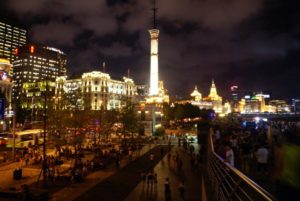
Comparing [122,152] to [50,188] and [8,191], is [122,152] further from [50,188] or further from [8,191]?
[8,191]

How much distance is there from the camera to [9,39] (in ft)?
545

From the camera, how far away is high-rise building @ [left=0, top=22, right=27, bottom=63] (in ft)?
527

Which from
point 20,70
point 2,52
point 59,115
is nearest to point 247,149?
point 59,115

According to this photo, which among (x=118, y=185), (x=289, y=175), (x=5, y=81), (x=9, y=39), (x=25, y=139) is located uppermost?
(x=9, y=39)

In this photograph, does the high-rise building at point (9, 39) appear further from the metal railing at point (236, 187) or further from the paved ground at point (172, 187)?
the metal railing at point (236, 187)

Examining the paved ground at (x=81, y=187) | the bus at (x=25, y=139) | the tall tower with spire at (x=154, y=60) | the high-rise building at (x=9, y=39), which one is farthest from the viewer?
the high-rise building at (x=9, y=39)

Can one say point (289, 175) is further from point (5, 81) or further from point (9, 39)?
point (9, 39)

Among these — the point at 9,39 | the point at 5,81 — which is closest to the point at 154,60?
the point at 5,81

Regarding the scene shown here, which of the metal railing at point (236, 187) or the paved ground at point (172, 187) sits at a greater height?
the metal railing at point (236, 187)

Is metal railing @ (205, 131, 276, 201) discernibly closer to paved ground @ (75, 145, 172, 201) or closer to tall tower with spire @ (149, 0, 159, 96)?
paved ground @ (75, 145, 172, 201)

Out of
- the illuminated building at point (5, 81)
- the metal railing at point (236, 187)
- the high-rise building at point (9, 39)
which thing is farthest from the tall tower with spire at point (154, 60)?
the high-rise building at point (9, 39)

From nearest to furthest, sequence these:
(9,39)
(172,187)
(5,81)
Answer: (172,187)
(5,81)
(9,39)

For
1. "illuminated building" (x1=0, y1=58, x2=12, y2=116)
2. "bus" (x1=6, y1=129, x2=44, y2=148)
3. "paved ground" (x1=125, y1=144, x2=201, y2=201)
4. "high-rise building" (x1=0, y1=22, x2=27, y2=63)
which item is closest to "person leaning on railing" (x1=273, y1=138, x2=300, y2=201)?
"paved ground" (x1=125, y1=144, x2=201, y2=201)

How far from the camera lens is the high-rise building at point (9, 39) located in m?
160
